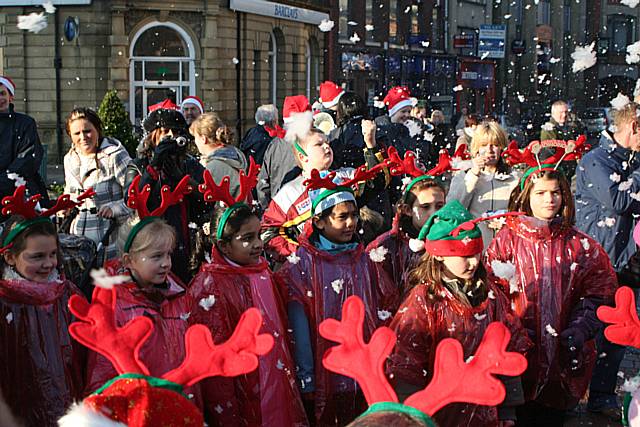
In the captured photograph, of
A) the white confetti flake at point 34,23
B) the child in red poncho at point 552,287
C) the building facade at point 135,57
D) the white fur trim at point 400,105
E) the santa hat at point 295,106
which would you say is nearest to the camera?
the child in red poncho at point 552,287

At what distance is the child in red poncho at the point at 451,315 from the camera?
4.00 meters

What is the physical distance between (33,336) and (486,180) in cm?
327

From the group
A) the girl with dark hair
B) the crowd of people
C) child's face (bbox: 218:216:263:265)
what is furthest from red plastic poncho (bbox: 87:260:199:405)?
the girl with dark hair

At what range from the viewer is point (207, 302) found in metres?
4.36

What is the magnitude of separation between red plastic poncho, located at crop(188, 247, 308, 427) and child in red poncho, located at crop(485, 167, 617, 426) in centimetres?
117

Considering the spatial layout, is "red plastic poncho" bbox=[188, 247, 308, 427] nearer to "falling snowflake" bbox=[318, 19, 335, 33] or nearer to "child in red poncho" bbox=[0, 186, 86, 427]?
"child in red poncho" bbox=[0, 186, 86, 427]

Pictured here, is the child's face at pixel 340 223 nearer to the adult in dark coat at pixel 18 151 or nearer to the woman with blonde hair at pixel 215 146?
the woman with blonde hair at pixel 215 146

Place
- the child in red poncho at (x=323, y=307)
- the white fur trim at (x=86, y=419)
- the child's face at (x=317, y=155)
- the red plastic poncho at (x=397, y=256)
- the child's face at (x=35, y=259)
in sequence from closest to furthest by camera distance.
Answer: the white fur trim at (x=86, y=419) → the child's face at (x=35, y=259) → the child in red poncho at (x=323, y=307) → the red plastic poncho at (x=397, y=256) → the child's face at (x=317, y=155)

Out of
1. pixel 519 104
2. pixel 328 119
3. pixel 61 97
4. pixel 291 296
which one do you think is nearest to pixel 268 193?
pixel 328 119

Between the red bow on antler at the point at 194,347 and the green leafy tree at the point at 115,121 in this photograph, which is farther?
the green leafy tree at the point at 115,121

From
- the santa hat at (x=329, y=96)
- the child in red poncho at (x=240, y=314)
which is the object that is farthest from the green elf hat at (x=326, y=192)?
the santa hat at (x=329, y=96)

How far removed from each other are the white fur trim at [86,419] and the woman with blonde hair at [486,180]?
4.27 metres

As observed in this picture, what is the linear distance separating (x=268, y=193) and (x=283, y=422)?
144 inches

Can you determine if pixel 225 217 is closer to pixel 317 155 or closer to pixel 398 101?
pixel 317 155
